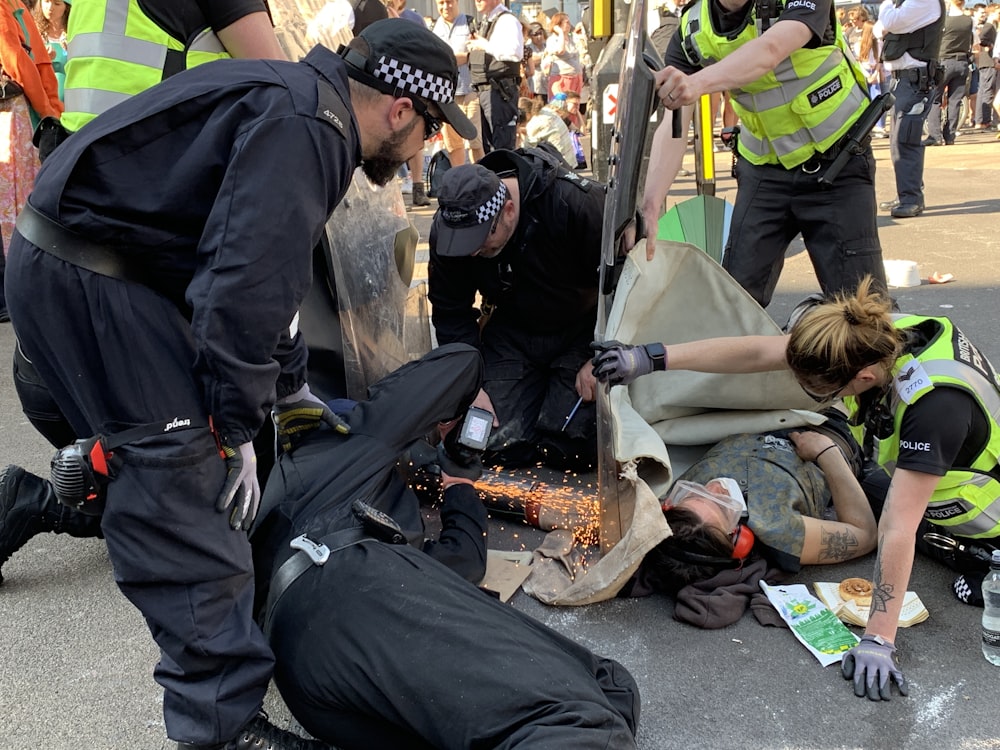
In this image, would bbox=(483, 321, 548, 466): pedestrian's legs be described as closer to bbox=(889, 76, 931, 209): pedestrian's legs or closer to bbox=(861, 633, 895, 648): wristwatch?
bbox=(861, 633, 895, 648): wristwatch

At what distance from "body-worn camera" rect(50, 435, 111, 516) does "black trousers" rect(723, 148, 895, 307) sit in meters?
2.54

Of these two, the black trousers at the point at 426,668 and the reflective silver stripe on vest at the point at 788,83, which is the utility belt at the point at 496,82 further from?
the black trousers at the point at 426,668

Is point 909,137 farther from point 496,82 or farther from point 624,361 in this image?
point 624,361

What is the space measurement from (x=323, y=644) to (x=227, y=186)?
95cm

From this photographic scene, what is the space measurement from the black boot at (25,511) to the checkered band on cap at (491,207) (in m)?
1.56

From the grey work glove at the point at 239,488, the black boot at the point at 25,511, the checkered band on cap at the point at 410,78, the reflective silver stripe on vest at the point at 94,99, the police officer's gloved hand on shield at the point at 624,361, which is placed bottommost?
the black boot at the point at 25,511

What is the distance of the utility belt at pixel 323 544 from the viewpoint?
209 centimetres

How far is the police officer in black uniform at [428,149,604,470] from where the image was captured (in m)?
3.30

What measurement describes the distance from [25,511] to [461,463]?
129 centimetres

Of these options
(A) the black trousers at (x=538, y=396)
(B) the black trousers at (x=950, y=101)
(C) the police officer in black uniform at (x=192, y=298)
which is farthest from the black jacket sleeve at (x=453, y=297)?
(B) the black trousers at (x=950, y=101)

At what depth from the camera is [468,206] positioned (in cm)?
324

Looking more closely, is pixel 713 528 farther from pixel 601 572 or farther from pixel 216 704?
pixel 216 704

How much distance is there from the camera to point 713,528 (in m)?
2.64

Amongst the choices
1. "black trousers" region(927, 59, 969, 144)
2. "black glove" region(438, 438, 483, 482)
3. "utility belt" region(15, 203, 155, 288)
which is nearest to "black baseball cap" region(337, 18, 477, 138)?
"utility belt" region(15, 203, 155, 288)
